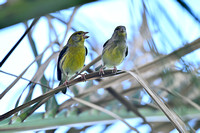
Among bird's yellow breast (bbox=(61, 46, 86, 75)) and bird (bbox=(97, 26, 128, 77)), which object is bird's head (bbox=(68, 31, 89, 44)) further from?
bird (bbox=(97, 26, 128, 77))

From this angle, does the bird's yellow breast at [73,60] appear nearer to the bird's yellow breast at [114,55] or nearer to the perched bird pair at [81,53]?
the perched bird pair at [81,53]

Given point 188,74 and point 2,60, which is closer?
point 188,74

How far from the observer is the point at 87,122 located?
1655 mm

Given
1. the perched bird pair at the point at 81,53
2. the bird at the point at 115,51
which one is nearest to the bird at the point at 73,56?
the perched bird pair at the point at 81,53

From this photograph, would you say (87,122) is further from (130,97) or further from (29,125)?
(130,97)

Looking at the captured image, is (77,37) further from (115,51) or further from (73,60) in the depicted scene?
(115,51)

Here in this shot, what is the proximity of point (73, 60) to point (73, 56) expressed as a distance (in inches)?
1.8

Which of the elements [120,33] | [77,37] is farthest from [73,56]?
[120,33]

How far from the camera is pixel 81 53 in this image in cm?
263

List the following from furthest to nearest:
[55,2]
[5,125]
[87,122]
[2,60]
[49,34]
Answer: [49,34], [87,122], [5,125], [2,60], [55,2]

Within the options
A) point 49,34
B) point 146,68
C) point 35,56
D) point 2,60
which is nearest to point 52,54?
point 35,56

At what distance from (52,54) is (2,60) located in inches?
34.5

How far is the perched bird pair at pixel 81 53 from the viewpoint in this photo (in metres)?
2.39

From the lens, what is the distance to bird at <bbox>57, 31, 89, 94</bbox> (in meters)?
2.61
